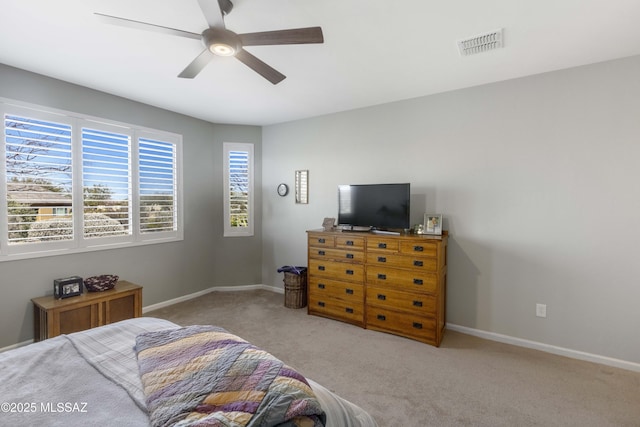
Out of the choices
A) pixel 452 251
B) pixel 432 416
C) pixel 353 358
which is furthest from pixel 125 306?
pixel 452 251

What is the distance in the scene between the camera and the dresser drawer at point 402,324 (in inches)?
116

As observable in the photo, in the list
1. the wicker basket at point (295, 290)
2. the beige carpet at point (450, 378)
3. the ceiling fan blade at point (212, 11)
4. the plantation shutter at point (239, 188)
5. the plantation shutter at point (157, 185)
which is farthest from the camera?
the plantation shutter at point (239, 188)

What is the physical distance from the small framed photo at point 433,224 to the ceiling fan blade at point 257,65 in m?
2.14

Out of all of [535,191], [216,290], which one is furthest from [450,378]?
[216,290]

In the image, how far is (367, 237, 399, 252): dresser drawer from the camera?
3125mm

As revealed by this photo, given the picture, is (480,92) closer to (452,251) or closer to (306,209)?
(452,251)

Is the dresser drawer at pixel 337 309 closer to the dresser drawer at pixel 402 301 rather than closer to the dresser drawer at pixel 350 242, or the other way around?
the dresser drawer at pixel 402 301

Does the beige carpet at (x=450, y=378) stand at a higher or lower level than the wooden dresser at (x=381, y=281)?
lower

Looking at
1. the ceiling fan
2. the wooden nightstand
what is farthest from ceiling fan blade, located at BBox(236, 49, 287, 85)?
the wooden nightstand

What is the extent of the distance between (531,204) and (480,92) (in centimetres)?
129

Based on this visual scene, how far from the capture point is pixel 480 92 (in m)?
Result: 3.12

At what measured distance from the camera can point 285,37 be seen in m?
1.80

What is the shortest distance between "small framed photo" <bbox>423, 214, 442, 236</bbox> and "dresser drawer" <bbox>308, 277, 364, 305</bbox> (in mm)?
990

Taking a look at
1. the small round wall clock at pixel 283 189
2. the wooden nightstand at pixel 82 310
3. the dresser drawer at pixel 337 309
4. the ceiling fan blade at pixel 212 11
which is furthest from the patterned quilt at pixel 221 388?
the small round wall clock at pixel 283 189
